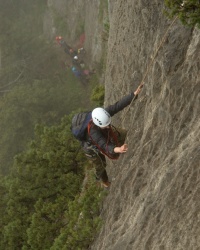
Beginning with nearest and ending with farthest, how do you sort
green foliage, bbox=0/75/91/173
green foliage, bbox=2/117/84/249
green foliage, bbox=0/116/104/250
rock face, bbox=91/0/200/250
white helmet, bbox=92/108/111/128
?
rock face, bbox=91/0/200/250
white helmet, bbox=92/108/111/128
green foliage, bbox=0/116/104/250
green foliage, bbox=2/117/84/249
green foliage, bbox=0/75/91/173

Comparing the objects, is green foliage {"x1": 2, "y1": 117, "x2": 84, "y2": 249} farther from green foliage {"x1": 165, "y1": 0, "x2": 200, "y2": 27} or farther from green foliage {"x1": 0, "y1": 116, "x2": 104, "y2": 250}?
green foliage {"x1": 165, "y1": 0, "x2": 200, "y2": 27}

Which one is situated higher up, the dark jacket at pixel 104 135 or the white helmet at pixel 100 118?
the white helmet at pixel 100 118

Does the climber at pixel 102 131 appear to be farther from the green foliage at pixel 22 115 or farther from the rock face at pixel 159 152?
the green foliage at pixel 22 115

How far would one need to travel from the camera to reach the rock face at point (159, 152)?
17.7 feet

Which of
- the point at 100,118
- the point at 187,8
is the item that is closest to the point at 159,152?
the point at 100,118

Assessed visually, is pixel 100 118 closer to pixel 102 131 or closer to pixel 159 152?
pixel 102 131

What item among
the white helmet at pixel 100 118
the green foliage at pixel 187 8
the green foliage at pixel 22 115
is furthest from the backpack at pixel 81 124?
the green foliage at pixel 22 115

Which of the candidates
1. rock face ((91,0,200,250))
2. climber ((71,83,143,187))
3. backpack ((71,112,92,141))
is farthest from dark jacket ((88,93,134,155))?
rock face ((91,0,200,250))

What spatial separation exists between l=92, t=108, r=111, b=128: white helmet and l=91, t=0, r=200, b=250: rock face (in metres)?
0.74

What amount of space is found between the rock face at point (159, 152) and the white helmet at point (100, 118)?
29.1 inches

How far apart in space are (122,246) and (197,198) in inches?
90.8

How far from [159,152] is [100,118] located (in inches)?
64.0

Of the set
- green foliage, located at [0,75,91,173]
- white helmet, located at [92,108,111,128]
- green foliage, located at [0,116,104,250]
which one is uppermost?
white helmet, located at [92,108,111,128]

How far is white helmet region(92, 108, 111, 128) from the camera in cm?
743
